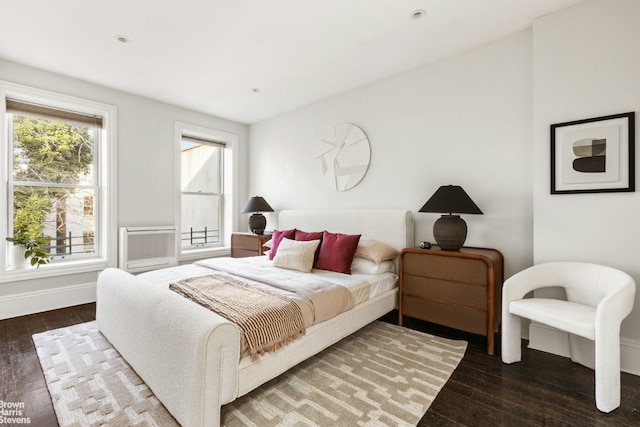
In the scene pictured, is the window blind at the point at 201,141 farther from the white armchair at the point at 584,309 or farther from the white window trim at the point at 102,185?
the white armchair at the point at 584,309

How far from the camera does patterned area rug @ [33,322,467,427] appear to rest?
5.15ft

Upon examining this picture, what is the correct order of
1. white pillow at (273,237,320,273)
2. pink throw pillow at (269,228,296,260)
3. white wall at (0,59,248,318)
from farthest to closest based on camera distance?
pink throw pillow at (269,228,296,260) → white wall at (0,59,248,318) → white pillow at (273,237,320,273)

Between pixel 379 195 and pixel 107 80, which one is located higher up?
pixel 107 80

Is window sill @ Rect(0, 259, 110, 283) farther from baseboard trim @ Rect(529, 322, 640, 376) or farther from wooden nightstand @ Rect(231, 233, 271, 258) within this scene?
baseboard trim @ Rect(529, 322, 640, 376)

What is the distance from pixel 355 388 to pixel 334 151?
2.84 meters

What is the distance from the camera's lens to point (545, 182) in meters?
2.36

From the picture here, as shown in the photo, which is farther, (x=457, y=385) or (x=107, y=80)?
(x=107, y=80)

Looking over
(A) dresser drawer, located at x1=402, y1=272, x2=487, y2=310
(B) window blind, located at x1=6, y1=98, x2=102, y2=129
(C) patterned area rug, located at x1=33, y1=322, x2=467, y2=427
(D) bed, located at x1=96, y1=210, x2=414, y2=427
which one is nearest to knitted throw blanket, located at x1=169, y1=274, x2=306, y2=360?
(D) bed, located at x1=96, y1=210, x2=414, y2=427

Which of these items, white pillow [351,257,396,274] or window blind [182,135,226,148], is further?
window blind [182,135,226,148]

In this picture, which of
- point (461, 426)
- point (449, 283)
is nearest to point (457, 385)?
point (461, 426)

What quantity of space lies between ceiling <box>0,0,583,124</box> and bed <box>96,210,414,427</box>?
2.05 meters

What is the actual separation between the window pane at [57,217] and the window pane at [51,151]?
151mm

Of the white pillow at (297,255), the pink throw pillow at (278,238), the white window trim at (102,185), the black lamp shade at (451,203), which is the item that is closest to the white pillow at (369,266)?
the white pillow at (297,255)

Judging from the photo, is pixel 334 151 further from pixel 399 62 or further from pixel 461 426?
pixel 461 426
